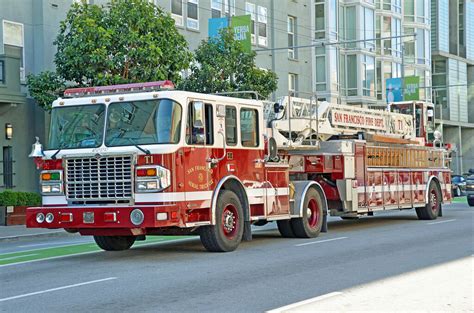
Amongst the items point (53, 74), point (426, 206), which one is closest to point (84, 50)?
point (53, 74)

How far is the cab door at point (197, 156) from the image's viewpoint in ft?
44.0

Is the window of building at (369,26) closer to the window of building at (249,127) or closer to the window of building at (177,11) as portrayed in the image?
the window of building at (177,11)

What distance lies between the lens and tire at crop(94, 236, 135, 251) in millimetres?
15383

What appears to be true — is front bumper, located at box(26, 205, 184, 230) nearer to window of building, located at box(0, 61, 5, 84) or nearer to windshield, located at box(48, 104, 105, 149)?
windshield, located at box(48, 104, 105, 149)

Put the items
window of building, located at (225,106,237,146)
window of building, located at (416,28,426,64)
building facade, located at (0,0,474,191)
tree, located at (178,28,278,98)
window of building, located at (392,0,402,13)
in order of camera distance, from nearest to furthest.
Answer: window of building, located at (225,106,237,146), building facade, located at (0,0,474,191), tree, located at (178,28,278,98), window of building, located at (392,0,402,13), window of building, located at (416,28,426,64)

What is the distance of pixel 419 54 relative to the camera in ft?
200

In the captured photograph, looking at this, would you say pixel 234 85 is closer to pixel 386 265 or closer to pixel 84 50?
pixel 84 50

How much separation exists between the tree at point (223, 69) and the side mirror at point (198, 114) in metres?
14.8

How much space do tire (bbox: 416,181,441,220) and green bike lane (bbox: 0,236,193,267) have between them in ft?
27.5

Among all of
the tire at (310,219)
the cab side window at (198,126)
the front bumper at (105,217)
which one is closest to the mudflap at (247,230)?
the cab side window at (198,126)

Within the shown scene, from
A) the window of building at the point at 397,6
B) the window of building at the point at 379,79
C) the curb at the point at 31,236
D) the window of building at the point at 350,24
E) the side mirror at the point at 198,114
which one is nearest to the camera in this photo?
the side mirror at the point at 198,114

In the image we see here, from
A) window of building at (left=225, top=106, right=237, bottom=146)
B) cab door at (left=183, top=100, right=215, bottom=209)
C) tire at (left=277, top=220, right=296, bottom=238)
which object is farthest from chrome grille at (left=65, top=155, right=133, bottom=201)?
tire at (left=277, top=220, right=296, bottom=238)

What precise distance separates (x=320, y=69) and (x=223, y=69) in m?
21.3

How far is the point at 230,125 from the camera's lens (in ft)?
48.5
